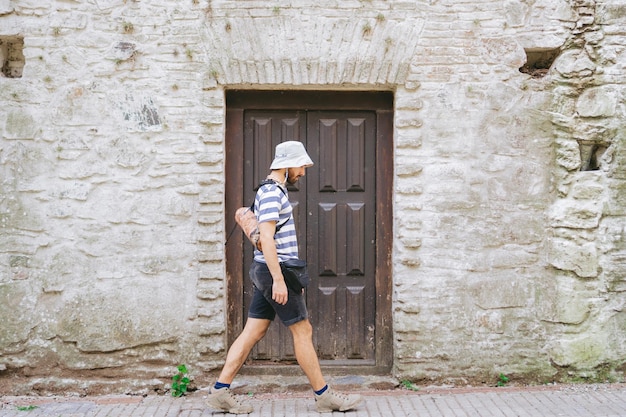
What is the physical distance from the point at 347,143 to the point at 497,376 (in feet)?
7.28

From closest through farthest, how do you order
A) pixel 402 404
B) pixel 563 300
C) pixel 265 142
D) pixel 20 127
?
1. pixel 402 404
2. pixel 20 127
3. pixel 563 300
4. pixel 265 142

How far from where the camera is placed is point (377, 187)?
548cm

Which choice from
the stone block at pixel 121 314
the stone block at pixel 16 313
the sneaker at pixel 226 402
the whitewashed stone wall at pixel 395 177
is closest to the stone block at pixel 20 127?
the whitewashed stone wall at pixel 395 177

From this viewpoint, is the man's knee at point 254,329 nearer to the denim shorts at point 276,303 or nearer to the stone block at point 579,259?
the denim shorts at point 276,303

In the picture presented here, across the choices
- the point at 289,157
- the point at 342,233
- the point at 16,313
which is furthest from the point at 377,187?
the point at 16,313

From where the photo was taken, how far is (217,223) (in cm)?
519

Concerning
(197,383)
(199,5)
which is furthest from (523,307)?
(199,5)

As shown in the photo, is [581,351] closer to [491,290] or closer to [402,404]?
[491,290]

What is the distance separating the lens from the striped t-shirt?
4.34 metres

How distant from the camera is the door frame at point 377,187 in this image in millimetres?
5441

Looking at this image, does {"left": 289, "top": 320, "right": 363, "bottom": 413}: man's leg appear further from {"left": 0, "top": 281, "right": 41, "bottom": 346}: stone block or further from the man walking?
{"left": 0, "top": 281, "right": 41, "bottom": 346}: stone block

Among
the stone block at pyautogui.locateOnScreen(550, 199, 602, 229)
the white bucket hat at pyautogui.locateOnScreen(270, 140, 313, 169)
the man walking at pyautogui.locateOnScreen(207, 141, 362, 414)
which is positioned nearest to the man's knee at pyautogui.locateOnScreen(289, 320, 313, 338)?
the man walking at pyautogui.locateOnScreen(207, 141, 362, 414)

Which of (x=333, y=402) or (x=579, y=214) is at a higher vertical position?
(x=579, y=214)

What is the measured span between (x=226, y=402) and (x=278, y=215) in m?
1.37
